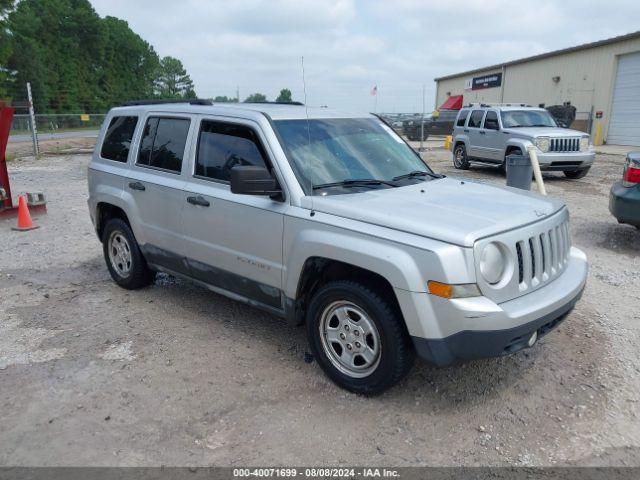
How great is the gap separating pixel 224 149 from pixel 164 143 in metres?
0.87

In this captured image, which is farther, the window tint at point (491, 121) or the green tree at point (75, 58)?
the green tree at point (75, 58)

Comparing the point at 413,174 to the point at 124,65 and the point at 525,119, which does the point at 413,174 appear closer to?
the point at 525,119

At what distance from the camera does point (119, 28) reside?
263 ft

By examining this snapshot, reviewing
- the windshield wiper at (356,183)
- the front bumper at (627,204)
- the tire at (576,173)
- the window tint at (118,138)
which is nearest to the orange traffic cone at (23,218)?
the window tint at (118,138)

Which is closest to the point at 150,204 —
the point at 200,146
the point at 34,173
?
the point at 200,146

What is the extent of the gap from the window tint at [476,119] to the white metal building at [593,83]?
13210 mm

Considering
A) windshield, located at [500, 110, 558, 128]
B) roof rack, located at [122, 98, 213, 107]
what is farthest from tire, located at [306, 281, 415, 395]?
windshield, located at [500, 110, 558, 128]

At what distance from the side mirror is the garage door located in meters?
25.7

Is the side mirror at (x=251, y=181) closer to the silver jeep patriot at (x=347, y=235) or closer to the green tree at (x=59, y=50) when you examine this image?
the silver jeep patriot at (x=347, y=235)

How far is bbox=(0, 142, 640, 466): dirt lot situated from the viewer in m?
3.05

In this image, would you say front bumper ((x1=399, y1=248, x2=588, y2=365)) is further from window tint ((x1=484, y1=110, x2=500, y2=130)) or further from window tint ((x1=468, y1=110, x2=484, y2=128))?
window tint ((x1=468, y1=110, x2=484, y2=128))

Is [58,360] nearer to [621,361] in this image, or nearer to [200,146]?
[200,146]

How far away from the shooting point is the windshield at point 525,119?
14.1 metres

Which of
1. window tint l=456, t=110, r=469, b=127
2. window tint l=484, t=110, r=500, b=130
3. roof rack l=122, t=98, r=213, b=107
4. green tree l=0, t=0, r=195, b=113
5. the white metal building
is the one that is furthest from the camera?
green tree l=0, t=0, r=195, b=113
